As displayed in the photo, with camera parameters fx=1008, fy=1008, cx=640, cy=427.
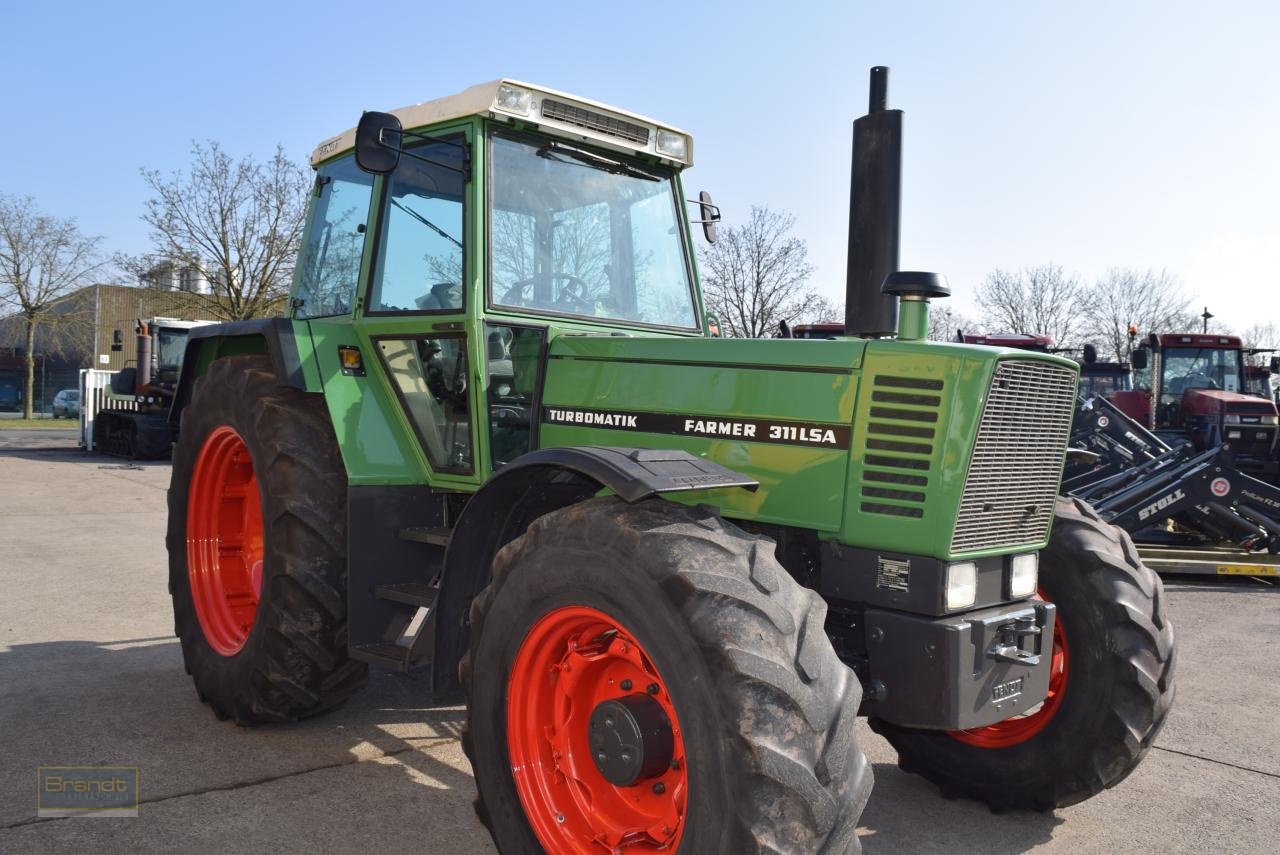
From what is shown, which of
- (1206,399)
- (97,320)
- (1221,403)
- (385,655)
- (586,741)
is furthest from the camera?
(97,320)

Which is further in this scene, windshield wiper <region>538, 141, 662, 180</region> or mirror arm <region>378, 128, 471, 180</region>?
windshield wiper <region>538, 141, 662, 180</region>

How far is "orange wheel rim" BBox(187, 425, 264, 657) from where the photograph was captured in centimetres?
483

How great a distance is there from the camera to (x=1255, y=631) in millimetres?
7219

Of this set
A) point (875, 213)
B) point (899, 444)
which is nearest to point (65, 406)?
point (875, 213)

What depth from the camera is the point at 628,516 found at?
283 centimetres

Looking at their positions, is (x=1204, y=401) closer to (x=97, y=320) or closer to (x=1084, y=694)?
(x=1084, y=694)

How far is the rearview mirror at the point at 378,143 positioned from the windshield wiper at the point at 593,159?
2.07 ft

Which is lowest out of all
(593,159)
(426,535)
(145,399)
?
(426,535)

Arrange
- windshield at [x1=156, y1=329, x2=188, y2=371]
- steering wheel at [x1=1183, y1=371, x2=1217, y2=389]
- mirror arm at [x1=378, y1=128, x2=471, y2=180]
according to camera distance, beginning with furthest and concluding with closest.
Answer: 1. windshield at [x1=156, y1=329, x2=188, y2=371]
2. steering wheel at [x1=1183, y1=371, x2=1217, y2=389]
3. mirror arm at [x1=378, y1=128, x2=471, y2=180]

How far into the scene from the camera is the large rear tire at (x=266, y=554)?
4.11 meters

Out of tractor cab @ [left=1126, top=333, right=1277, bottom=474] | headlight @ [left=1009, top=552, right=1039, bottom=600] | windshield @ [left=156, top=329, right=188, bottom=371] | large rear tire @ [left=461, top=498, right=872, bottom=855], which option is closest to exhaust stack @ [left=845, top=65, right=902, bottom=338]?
headlight @ [left=1009, top=552, right=1039, bottom=600]

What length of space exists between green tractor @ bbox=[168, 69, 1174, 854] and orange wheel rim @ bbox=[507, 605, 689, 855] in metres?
0.01

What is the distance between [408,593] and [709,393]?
1489 mm

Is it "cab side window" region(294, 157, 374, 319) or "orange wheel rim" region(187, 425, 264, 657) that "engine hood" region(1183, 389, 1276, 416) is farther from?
"orange wheel rim" region(187, 425, 264, 657)
